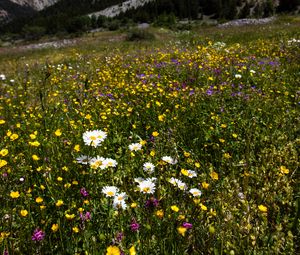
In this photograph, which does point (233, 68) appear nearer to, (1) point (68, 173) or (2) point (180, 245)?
(1) point (68, 173)

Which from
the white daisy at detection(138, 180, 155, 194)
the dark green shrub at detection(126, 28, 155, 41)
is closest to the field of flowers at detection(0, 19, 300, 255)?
the white daisy at detection(138, 180, 155, 194)

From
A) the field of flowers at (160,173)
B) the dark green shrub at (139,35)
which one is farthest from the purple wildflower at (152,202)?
the dark green shrub at (139,35)

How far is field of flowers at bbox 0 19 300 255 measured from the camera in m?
2.17

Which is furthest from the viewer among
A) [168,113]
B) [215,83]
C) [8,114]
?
[215,83]

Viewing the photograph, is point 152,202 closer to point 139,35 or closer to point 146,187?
point 146,187

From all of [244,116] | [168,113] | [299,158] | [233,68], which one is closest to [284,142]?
[299,158]

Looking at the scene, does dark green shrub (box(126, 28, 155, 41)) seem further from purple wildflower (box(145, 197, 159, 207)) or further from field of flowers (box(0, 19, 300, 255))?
purple wildflower (box(145, 197, 159, 207))

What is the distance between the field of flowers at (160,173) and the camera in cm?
217

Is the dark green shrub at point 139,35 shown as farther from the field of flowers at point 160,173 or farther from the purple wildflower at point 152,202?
the purple wildflower at point 152,202

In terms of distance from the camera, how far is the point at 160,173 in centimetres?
289

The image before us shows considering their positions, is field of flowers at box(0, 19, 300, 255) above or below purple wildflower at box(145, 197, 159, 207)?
below

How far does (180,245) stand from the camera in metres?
2.02

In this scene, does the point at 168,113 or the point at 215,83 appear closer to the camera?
the point at 168,113

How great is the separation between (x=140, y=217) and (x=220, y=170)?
1.19 m
